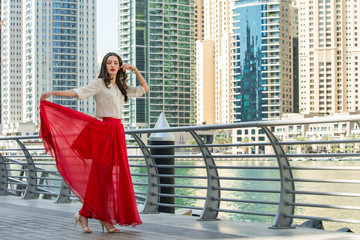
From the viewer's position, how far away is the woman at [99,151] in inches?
244

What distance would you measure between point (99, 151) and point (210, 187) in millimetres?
1449

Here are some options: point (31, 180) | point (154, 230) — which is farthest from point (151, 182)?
point (31, 180)

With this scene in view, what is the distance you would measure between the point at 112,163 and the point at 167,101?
155127mm

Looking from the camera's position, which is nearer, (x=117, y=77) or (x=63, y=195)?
(x=117, y=77)

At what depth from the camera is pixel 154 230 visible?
6.23 metres

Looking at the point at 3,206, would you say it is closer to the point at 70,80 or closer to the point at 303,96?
the point at 70,80

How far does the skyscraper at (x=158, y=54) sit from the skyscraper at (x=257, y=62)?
14665 millimetres

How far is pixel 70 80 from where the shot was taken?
165m

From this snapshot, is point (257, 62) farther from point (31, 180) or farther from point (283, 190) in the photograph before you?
point (283, 190)

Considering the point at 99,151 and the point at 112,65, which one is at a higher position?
the point at 112,65

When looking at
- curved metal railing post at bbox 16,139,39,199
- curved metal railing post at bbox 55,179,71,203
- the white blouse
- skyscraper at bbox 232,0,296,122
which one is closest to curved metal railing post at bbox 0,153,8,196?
curved metal railing post at bbox 16,139,39,199

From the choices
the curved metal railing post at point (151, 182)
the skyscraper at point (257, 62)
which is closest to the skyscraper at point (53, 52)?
the skyscraper at point (257, 62)

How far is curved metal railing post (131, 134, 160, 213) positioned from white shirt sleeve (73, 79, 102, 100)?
1.73 metres

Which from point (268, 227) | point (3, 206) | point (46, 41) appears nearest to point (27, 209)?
point (3, 206)
